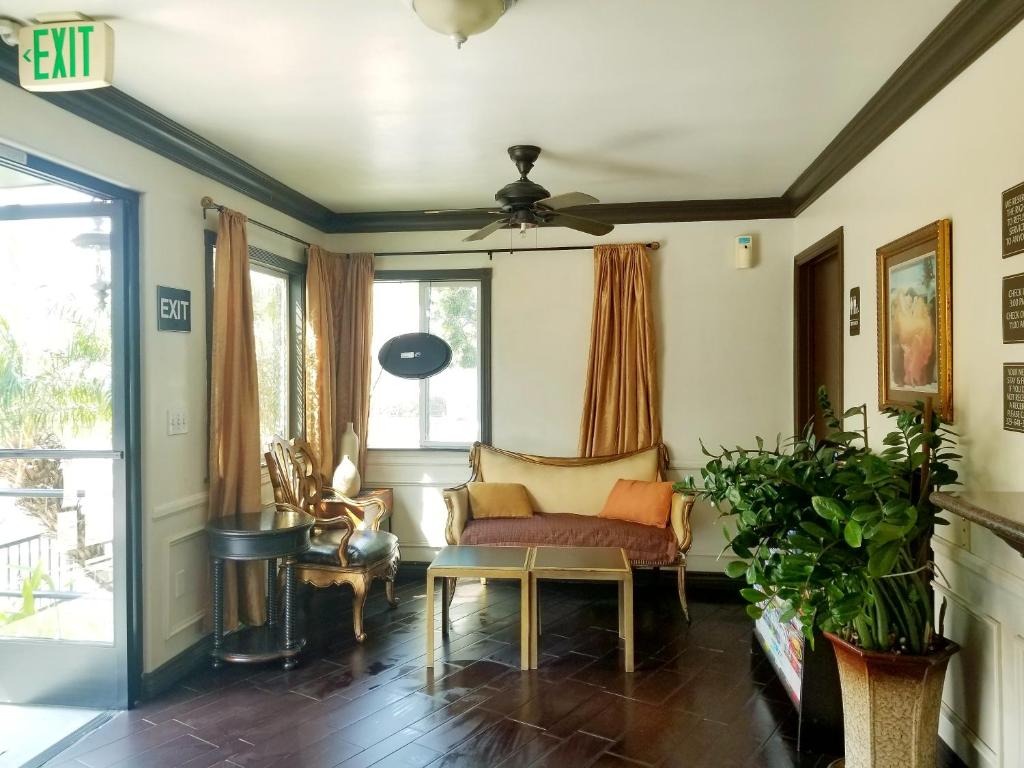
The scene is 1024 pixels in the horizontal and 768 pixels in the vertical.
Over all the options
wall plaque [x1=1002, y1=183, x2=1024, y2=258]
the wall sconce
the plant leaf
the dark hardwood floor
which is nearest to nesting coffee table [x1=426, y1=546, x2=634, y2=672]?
the dark hardwood floor

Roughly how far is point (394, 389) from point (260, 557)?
7.07ft

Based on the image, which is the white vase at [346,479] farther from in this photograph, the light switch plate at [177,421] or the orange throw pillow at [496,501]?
the light switch plate at [177,421]

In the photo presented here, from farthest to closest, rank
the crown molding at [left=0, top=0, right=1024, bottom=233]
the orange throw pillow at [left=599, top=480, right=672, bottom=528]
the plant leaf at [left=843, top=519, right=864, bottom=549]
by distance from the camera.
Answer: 1. the orange throw pillow at [left=599, top=480, right=672, bottom=528]
2. the crown molding at [left=0, top=0, right=1024, bottom=233]
3. the plant leaf at [left=843, top=519, right=864, bottom=549]

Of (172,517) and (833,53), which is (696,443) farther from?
(172,517)

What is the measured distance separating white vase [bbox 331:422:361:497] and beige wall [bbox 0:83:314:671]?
3.94 feet

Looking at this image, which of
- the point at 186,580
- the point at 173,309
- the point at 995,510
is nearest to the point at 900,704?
the point at 995,510

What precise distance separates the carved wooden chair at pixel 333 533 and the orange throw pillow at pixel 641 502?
57.1 inches

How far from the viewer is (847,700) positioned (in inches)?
96.3

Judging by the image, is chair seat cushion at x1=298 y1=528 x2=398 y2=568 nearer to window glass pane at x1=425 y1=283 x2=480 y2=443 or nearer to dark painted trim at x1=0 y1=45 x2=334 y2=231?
window glass pane at x1=425 y1=283 x2=480 y2=443

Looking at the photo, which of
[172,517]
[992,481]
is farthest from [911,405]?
[172,517]

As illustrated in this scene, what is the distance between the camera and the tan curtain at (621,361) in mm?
4961

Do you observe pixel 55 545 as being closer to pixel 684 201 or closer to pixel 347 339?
pixel 347 339

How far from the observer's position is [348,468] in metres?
4.86

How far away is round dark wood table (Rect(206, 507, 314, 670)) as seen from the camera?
347cm
